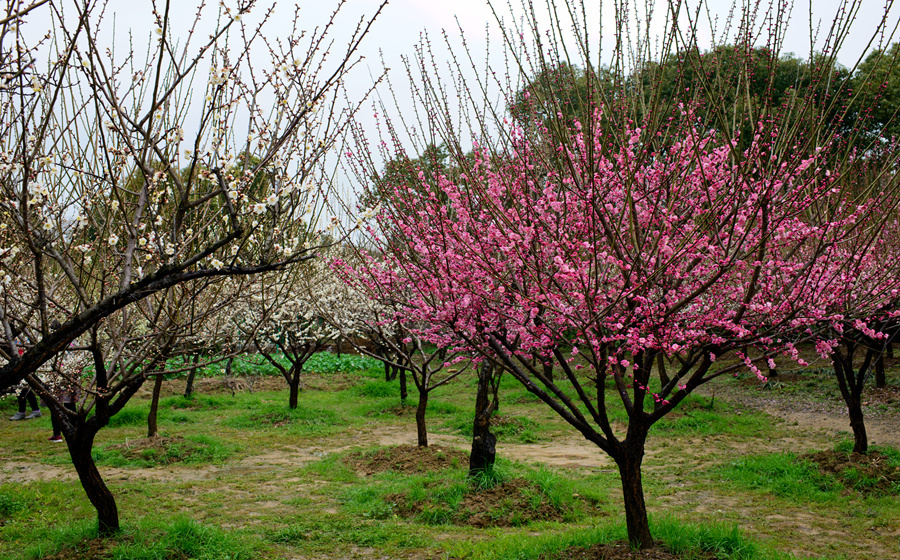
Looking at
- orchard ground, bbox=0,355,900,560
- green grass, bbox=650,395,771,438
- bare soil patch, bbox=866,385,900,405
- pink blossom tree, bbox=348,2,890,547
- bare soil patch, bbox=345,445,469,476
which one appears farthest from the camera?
bare soil patch, bbox=866,385,900,405

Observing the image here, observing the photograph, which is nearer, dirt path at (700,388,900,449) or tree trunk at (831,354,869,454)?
tree trunk at (831,354,869,454)

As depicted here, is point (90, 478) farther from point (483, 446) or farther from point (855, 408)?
point (855, 408)

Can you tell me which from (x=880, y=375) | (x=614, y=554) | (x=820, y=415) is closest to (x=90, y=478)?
(x=614, y=554)

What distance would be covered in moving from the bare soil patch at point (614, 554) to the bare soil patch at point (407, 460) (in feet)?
13.5

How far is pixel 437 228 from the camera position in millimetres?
5516

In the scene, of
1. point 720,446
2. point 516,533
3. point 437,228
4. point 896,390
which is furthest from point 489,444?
point 896,390

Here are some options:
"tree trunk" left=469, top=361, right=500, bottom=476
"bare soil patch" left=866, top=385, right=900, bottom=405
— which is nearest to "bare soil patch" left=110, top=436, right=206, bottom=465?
"tree trunk" left=469, top=361, right=500, bottom=476

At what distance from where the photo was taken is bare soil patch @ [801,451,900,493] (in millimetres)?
7656

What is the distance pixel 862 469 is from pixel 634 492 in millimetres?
4877

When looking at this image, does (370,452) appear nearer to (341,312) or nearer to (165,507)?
(165,507)

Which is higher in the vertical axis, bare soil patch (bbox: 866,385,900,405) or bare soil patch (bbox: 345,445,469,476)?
bare soil patch (bbox: 866,385,900,405)

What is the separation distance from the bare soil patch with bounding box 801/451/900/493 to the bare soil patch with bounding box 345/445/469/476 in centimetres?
495

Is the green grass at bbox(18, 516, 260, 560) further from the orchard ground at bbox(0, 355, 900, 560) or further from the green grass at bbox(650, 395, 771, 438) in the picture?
the green grass at bbox(650, 395, 771, 438)

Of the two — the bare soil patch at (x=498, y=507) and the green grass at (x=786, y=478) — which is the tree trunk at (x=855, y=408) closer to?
the green grass at (x=786, y=478)
